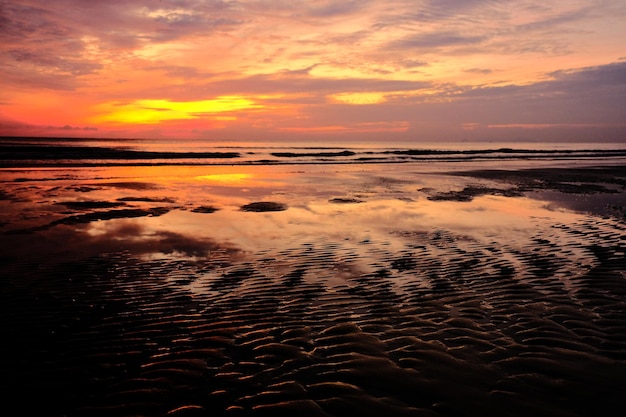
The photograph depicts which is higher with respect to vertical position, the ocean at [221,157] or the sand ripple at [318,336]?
the ocean at [221,157]

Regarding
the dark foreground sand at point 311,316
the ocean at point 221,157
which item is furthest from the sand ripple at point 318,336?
the ocean at point 221,157

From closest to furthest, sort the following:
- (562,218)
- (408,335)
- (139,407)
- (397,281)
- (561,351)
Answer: (139,407), (561,351), (408,335), (397,281), (562,218)

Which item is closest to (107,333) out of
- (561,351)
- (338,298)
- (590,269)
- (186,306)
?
(186,306)

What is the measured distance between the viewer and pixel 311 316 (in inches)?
284

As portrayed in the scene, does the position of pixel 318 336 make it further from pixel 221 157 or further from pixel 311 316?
pixel 221 157

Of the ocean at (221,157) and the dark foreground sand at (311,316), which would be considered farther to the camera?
the ocean at (221,157)

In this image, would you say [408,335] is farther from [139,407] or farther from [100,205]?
[100,205]

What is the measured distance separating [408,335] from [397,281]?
8.79ft

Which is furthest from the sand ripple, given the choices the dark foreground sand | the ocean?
the ocean

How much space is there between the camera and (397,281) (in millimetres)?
9102

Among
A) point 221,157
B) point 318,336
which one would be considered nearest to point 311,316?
point 318,336

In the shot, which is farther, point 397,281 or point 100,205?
point 100,205

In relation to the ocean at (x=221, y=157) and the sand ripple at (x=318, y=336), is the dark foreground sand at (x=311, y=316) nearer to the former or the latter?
the sand ripple at (x=318, y=336)

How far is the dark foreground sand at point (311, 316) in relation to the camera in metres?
4.87
